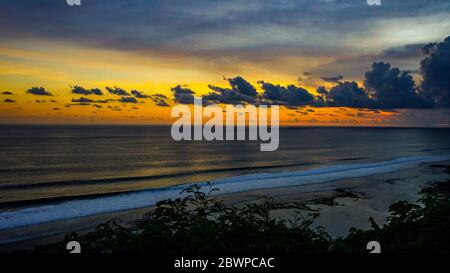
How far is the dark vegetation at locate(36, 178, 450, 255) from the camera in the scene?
5.62m

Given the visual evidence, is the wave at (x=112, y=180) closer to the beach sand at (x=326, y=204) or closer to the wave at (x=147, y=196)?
the wave at (x=147, y=196)

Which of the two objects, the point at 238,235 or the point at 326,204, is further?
the point at 326,204

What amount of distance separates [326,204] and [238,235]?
72.9 feet

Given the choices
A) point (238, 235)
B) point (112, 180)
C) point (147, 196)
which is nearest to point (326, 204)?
point (147, 196)

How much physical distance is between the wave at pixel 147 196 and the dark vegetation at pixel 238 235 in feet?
62.4

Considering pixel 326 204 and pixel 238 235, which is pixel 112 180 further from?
pixel 238 235

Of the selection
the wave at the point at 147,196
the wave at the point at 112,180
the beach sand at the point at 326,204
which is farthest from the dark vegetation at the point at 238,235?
the wave at the point at 112,180

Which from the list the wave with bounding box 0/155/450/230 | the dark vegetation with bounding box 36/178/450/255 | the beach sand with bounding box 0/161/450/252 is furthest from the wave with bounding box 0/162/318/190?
the dark vegetation with bounding box 36/178/450/255

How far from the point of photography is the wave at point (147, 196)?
2389 centimetres

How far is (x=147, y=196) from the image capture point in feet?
101
